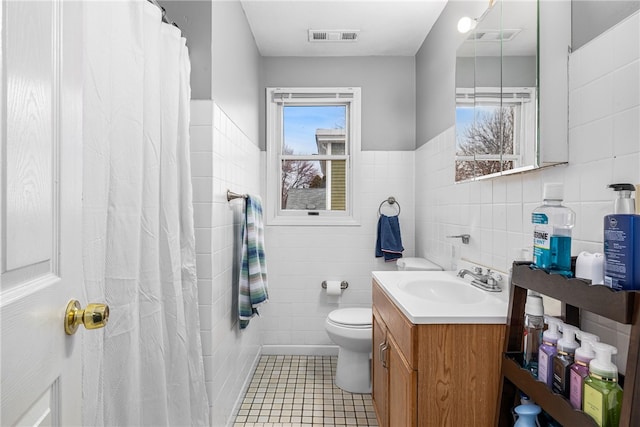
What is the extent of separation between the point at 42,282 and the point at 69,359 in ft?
0.59

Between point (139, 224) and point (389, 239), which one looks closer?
point (139, 224)

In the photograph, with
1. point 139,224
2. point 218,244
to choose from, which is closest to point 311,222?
point 218,244

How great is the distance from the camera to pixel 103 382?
3.45 feet

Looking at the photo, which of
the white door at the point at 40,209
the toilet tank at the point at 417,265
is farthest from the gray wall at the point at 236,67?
the toilet tank at the point at 417,265

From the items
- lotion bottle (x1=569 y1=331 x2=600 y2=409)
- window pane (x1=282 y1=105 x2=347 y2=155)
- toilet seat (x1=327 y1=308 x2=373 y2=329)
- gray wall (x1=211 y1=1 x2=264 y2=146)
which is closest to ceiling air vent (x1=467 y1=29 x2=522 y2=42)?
lotion bottle (x1=569 y1=331 x2=600 y2=409)

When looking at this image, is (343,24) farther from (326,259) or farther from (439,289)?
(439,289)

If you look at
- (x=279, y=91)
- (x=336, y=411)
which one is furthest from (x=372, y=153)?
(x=336, y=411)

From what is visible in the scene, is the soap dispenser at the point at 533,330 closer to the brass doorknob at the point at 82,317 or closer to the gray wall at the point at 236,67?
the brass doorknob at the point at 82,317

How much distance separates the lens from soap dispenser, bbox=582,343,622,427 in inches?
28.2

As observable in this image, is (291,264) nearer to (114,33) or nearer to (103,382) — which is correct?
(103,382)

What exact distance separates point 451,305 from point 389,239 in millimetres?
1508

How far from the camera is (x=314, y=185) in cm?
298

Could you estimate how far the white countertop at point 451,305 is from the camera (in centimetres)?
112

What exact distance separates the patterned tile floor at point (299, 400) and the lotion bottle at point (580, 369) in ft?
4.64
